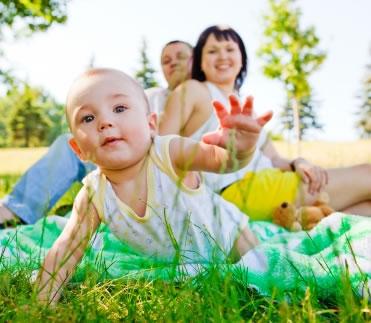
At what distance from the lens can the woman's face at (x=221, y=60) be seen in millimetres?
4000

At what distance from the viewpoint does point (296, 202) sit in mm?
3576

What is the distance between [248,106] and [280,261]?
52 centimetres

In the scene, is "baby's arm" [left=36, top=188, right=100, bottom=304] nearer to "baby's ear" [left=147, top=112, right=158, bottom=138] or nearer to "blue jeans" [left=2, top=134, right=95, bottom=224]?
"baby's ear" [left=147, top=112, right=158, bottom=138]

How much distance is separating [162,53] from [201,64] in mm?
539

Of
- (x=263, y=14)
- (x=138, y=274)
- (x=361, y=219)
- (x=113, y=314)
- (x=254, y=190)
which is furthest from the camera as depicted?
(x=263, y=14)

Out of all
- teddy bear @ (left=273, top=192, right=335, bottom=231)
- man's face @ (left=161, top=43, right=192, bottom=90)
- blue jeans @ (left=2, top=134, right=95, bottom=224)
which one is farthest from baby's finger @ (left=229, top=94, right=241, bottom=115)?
man's face @ (left=161, top=43, right=192, bottom=90)

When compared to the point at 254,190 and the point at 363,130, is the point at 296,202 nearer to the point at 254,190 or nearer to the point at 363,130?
the point at 254,190

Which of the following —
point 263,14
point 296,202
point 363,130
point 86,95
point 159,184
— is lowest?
point 363,130

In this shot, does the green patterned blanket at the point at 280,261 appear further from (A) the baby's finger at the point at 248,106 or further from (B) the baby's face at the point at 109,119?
(A) the baby's finger at the point at 248,106

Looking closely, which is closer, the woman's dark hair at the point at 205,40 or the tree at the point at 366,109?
the woman's dark hair at the point at 205,40

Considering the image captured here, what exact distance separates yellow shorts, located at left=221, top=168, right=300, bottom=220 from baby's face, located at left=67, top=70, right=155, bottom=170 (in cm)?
148

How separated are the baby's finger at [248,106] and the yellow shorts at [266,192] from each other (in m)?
1.70

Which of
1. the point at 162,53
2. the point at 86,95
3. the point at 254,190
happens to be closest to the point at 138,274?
the point at 86,95

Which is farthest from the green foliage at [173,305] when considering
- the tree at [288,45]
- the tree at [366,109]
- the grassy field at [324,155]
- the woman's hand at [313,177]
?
the tree at [366,109]
